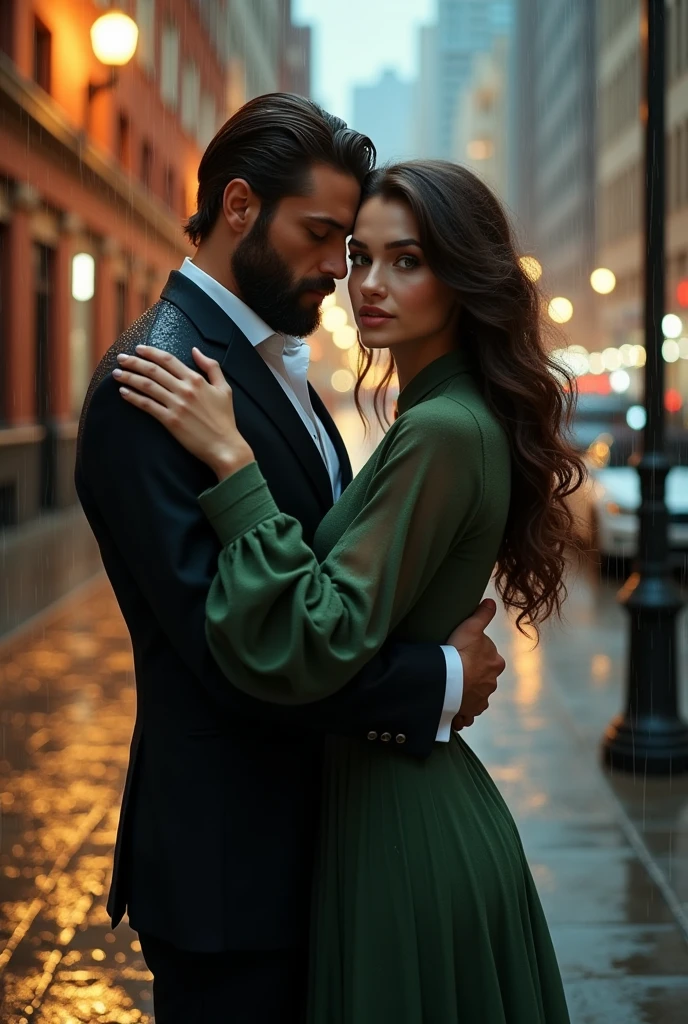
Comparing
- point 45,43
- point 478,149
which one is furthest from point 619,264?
point 478,149

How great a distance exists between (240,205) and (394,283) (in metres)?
0.35

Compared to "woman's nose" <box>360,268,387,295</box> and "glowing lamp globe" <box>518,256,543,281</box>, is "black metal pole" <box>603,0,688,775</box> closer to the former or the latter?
"glowing lamp globe" <box>518,256,543,281</box>

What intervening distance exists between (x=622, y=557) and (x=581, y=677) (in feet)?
18.4

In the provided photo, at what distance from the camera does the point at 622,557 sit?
1497 cm

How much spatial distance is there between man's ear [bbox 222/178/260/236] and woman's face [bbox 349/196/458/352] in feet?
0.70

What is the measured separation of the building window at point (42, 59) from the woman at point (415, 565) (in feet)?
65.8

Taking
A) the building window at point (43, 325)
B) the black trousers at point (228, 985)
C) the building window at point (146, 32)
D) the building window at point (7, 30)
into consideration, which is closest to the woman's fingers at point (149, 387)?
the black trousers at point (228, 985)

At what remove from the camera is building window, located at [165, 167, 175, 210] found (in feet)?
115

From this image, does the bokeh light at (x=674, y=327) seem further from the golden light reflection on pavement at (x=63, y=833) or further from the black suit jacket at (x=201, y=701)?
the black suit jacket at (x=201, y=701)

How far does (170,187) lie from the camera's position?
35812 mm

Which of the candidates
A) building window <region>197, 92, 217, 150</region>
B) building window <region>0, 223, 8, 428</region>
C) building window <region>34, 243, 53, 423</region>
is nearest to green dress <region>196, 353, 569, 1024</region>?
building window <region>0, 223, 8, 428</region>

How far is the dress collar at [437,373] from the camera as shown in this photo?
8.72 feet

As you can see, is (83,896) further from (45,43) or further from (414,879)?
(45,43)

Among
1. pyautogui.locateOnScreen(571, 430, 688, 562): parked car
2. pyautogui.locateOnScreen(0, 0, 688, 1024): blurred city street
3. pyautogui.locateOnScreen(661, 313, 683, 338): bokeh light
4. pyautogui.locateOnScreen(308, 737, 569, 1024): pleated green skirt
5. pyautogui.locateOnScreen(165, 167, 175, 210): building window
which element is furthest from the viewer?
pyautogui.locateOnScreen(661, 313, 683, 338): bokeh light
